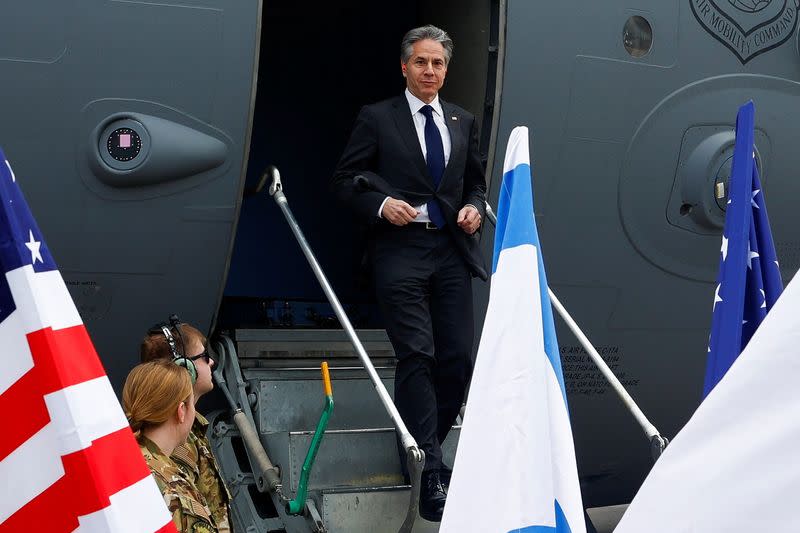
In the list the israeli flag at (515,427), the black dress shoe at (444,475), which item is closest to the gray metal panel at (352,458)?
the black dress shoe at (444,475)

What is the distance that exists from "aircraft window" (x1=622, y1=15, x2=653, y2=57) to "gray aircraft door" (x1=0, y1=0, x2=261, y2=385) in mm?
1530

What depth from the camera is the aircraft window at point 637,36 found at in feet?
16.2

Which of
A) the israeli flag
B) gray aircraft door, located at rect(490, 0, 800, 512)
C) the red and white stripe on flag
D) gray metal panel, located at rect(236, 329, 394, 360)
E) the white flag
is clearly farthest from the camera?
gray metal panel, located at rect(236, 329, 394, 360)

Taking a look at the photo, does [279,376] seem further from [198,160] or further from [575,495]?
[575,495]

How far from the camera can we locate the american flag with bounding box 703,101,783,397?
3779 mm

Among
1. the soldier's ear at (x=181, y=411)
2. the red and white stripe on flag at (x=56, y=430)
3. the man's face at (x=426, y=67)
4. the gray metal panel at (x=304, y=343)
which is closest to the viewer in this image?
the red and white stripe on flag at (x=56, y=430)

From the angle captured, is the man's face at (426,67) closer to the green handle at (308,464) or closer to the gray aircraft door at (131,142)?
the gray aircraft door at (131,142)

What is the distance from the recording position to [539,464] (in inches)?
86.1

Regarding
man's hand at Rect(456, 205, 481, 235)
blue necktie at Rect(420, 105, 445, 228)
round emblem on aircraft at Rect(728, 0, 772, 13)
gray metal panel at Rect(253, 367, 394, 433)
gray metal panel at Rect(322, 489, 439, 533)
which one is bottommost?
gray metal panel at Rect(322, 489, 439, 533)

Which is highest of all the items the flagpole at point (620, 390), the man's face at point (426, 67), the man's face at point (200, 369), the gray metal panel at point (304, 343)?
the man's face at point (426, 67)

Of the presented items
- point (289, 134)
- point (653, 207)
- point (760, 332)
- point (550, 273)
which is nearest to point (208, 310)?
point (550, 273)

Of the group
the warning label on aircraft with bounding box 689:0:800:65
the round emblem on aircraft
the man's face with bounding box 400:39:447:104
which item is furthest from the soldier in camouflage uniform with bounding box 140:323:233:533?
the round emblem on aircraft

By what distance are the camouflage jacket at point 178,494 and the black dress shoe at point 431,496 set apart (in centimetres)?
124

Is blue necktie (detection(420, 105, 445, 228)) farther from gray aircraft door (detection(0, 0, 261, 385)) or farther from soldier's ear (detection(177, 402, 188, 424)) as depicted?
soldier's ear (detection(177, 402, 188, 424))
